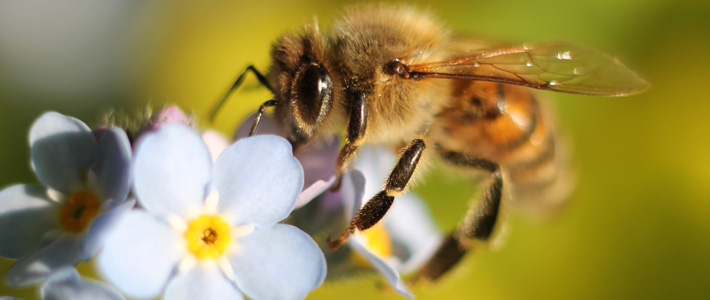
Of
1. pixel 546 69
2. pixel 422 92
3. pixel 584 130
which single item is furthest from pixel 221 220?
pixel 584 130

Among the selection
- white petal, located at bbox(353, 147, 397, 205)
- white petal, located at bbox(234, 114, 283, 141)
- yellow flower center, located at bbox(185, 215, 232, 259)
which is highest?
white petal, located at bbox(234, 114, 283, 141)

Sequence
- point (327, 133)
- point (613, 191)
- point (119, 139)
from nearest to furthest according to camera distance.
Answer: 1. point (119, 139)
2. point (327, 133)
3. point (613, 191)

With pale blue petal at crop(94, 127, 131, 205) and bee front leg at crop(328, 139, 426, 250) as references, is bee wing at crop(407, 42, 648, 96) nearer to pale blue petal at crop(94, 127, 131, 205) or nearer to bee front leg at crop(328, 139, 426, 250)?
bee front leg at crop(328, 139, 426, 250)

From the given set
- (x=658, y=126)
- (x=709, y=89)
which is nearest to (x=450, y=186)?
(x=658, y=126)

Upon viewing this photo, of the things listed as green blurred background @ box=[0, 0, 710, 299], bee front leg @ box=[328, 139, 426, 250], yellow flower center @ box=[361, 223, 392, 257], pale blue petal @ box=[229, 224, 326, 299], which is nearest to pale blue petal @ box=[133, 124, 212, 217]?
pale blue petal @ box=[229, 224, 326, 299]

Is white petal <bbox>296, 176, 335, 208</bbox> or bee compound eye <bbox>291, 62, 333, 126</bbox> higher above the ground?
bee compound eye <bbox>291, 62, 333, 126</bbox>

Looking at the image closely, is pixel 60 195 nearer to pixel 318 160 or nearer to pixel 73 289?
pixel 73 289

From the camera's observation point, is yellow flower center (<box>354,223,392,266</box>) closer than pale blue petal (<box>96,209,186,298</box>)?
No

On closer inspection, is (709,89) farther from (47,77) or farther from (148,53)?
(47,77)
